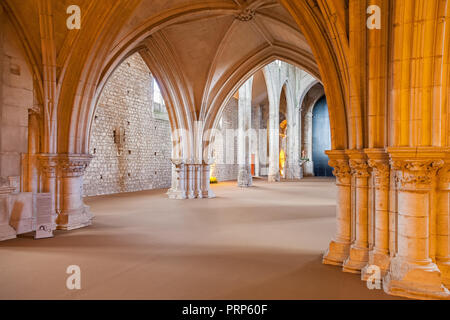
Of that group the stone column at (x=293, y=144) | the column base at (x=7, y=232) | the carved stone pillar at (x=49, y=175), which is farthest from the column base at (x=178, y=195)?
the stone column at (x=293, y=144)

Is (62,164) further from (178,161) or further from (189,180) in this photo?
(189,180)

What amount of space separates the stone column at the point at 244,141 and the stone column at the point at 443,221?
1300 centimetres

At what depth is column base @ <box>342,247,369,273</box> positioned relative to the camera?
365 centimetres

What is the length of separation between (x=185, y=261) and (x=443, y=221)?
9.31 ft

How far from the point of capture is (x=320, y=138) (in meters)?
27.2

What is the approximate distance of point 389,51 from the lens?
11.4 ft

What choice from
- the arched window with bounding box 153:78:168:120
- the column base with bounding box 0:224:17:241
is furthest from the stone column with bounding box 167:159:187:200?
the column base with bounding box 0:224:17:241

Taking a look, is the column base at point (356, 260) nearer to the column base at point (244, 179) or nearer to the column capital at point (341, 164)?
the column capital at point (341, 164)

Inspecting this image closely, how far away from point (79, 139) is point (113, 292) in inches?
173

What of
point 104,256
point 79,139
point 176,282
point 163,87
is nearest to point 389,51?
point 176,282

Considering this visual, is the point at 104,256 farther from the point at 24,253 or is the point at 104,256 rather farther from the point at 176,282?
the point at 176,282

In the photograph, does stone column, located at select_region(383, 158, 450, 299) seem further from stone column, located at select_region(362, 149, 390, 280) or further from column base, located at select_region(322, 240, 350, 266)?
column base, located at select_region(322, 240, 350, 266)

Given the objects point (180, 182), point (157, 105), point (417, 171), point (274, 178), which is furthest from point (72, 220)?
point (274, 178)

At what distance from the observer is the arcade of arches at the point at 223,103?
312 cm
